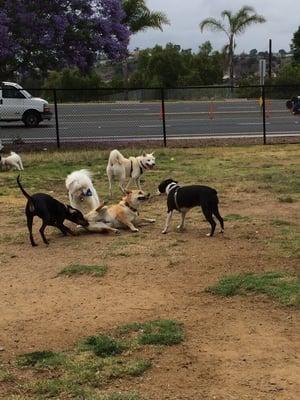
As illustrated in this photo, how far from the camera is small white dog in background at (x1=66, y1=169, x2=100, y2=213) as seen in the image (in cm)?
834

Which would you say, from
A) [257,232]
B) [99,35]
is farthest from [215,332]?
[99,35]

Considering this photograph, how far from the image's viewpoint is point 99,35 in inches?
690

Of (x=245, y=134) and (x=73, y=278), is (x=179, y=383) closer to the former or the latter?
(x=73, y=278)

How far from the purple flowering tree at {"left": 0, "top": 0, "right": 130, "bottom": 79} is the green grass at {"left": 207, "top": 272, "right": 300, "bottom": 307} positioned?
12087mm

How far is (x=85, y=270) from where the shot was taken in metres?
6.38

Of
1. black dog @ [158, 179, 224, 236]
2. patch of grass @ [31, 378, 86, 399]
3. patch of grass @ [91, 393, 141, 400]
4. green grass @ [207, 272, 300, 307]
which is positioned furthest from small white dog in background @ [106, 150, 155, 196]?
patch of grass @ [91, 393, 141, 400]

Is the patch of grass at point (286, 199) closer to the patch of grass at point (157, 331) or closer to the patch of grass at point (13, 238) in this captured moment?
the patch of grass at point (13, 238)

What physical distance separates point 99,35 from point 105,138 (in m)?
4.72

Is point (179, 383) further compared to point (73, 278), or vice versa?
point (73, 278)

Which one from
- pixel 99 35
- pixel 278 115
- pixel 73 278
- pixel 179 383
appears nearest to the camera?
pixel 179 383

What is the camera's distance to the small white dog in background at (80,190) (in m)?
8.34

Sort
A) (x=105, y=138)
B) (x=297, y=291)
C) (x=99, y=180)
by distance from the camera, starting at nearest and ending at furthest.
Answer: (x=297, y=291)
(x=99, y=180)
(x=105, y=138)

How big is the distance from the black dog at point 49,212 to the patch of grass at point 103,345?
10.8 ft

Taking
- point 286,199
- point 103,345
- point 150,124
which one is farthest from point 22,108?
point 103,345
